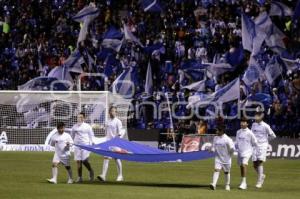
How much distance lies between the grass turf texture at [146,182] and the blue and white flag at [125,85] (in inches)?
283

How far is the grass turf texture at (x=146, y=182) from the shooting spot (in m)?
23.0

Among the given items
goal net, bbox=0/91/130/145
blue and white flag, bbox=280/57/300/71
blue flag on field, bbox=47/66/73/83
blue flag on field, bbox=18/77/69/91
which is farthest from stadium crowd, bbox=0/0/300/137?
goal net, bbox=0/91/130/145

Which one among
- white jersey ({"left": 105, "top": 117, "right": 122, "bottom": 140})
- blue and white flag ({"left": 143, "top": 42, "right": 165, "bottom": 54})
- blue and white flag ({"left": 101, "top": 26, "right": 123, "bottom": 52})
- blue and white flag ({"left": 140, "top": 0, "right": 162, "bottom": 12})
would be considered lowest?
white jersey ({"left": 105, "top": 117, "right": 122, "bottom": 140})

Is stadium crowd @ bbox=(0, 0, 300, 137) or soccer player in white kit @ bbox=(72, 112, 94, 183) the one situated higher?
stadium crowd @ bbox=(0, 0, 300, 137)

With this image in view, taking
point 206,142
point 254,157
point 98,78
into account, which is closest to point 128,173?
point 254,157

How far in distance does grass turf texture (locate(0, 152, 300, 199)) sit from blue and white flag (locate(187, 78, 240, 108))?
13.7 ft

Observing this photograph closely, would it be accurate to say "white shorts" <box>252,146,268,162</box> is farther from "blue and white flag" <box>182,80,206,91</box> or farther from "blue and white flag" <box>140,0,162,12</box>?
"blue and white flag" <box>140,0,162,12</box>

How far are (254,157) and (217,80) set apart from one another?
1745cm

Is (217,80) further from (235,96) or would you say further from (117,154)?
(117,154)

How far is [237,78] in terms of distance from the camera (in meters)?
41.7

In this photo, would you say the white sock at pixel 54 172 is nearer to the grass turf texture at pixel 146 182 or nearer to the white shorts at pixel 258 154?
the grass turf texture at pixel 146 182

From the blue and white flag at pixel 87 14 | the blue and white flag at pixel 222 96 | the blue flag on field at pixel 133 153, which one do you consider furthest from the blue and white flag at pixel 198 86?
the blue flag on field at pixel 133 153

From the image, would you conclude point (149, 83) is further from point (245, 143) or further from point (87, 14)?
point (245, 143)

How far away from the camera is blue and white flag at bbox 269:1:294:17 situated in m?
45.6
